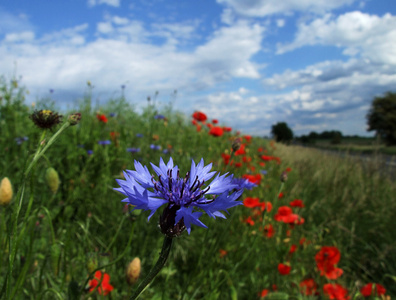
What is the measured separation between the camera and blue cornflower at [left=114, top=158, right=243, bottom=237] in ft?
1.50

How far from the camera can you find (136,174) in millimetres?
534

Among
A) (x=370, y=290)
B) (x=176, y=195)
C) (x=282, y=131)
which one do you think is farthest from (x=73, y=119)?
(x=282, y=131)

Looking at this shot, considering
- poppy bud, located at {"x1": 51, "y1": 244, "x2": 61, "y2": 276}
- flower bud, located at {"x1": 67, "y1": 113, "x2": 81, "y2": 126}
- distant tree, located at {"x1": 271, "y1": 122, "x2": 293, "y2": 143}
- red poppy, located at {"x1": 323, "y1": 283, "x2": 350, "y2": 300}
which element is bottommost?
red poppy, located at {"x1": 323, "y1": 283, "x2": 350, "y2": 300}

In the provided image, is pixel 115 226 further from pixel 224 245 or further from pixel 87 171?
pixel 87 171

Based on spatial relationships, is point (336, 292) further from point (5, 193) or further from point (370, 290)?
point (5, 193)

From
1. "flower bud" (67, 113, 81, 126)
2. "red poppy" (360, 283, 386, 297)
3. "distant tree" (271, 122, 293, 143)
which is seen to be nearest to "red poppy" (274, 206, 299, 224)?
"red poppy" (360, 283, 386, 297)

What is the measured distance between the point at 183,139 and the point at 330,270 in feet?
8.22

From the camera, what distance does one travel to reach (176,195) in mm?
553

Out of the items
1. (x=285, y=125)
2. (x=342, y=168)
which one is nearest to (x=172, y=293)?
(x=342, y=168)

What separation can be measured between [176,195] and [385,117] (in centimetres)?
2429

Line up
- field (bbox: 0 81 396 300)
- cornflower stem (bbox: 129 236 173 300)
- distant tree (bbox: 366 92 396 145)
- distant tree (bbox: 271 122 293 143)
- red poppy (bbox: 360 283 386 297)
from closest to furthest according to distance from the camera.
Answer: cornflower stem (bbox: 129 236 173 300) → field (bbox: 0 81 396 300) → red poppy (bbox: 360 283 386 297) → distant tree (bbox: 366 92 396 145) → distant tree (bbox: 271 122 293 143)

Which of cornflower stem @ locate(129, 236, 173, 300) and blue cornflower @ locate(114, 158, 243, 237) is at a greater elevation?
blue cornflower @ locate(114, 158, 243, 237)

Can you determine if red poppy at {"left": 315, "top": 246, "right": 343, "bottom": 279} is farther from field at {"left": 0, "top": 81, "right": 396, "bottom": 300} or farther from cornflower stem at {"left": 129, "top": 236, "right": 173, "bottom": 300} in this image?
cornflower stem at {"left": 129, "top": 236, "right": 173, "bottom": 300}

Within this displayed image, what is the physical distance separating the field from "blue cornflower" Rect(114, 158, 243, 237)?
100mm
